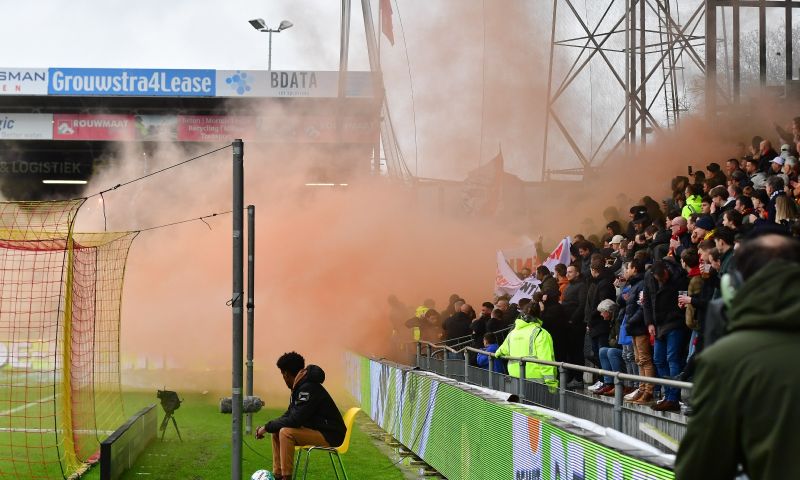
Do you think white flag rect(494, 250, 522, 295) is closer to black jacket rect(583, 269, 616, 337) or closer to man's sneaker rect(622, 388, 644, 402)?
black jacket rect(583, 269, 616, 337)

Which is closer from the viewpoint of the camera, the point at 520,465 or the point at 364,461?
the point at 520,465

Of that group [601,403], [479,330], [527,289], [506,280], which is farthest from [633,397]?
[506,280]

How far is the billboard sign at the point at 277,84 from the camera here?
33.8m

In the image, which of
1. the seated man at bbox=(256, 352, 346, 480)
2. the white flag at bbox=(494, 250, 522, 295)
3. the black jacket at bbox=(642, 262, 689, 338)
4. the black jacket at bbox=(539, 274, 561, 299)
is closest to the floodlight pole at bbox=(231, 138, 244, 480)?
the seated man at bbox=(256, 352, 346, 480)

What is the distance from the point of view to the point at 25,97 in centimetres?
3419

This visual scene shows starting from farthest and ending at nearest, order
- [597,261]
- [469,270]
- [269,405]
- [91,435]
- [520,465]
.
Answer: [469,270] → [269,405] → [91,435] → [597,261] → [520,465]

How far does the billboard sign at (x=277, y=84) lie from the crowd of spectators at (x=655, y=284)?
19.2 metres

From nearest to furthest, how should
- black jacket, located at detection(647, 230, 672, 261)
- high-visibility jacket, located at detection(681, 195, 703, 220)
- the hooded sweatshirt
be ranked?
the hooded sweatshirt → black jacket, located at detection(647, 230, 672, 261) → high-visibility jacket, located at detection(681, 195, 703, 220)

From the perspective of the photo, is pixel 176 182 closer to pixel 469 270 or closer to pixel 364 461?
pixel 469 270

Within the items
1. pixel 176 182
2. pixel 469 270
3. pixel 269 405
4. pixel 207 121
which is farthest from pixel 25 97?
pixel 269 405

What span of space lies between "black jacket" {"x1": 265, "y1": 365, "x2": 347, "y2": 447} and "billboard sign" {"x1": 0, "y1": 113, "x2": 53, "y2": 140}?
87.1 ft

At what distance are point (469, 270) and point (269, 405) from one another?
27.5 ft

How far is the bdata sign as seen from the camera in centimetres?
3397

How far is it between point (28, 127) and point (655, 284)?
28.0m
